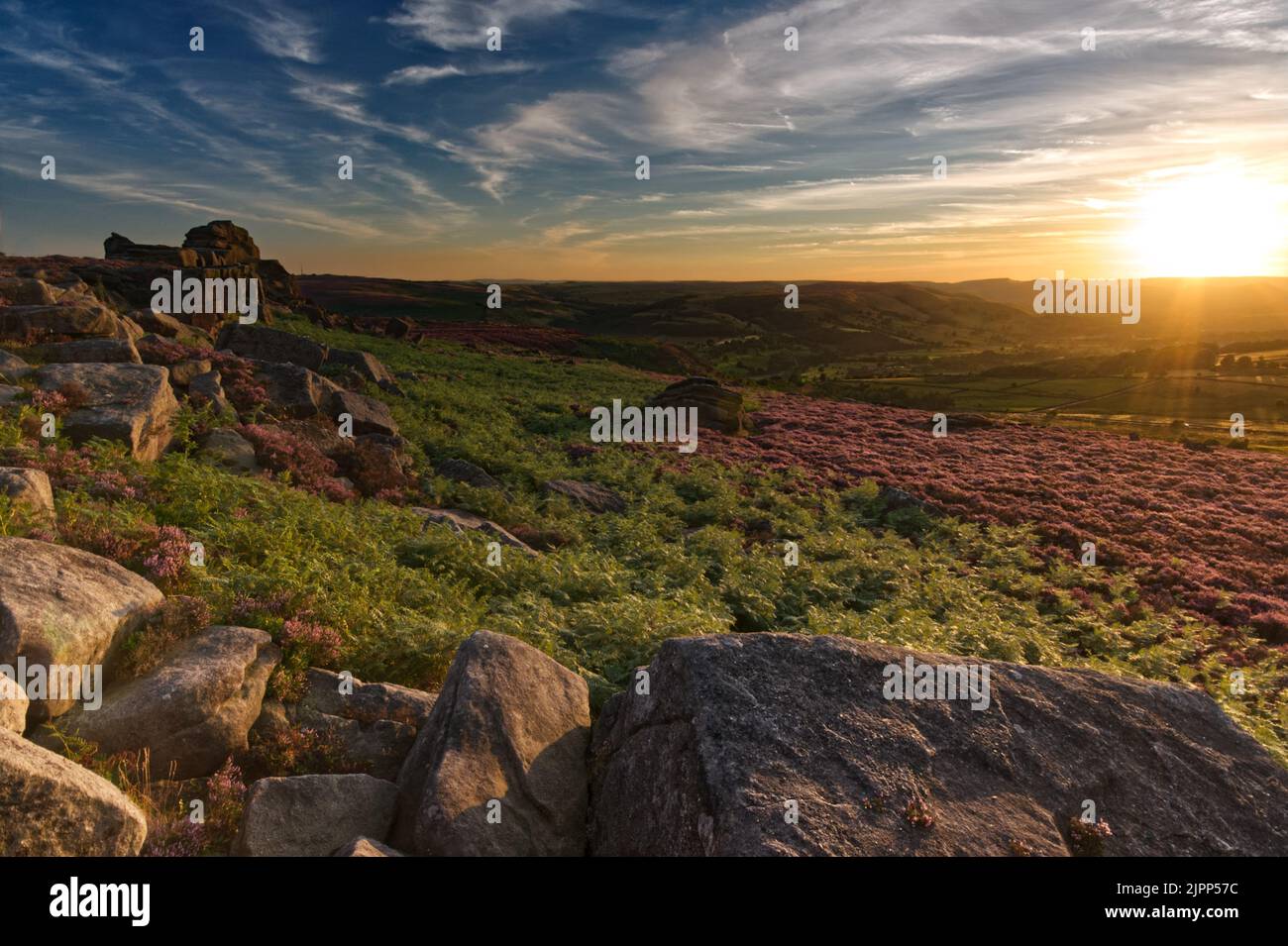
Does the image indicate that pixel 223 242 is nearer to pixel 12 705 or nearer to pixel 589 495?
pixel 589 495

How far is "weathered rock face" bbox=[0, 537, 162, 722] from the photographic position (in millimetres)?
5794

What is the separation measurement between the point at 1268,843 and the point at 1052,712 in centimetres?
174

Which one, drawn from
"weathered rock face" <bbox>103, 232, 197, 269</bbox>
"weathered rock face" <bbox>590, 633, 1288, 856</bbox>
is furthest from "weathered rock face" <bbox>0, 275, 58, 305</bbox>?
"weathered rock face" <bbox>103, 232, 197, 269</bbox>

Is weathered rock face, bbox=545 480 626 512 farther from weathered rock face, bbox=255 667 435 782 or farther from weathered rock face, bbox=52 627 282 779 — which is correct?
weathered rock face, bbox=52 627 282 779

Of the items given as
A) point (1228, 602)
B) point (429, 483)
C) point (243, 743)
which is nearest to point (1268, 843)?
point (243, 743)

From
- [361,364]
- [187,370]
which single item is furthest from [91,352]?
[361,364]

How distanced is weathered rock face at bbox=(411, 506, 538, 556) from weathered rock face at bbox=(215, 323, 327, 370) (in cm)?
1256

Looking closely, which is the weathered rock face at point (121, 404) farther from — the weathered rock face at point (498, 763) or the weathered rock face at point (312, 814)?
the weathered rock face at point (498, 763)

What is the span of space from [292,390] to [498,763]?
17.6 m

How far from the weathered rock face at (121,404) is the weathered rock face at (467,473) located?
7.61 m

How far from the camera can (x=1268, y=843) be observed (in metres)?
5.63

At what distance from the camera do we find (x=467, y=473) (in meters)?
21.1
